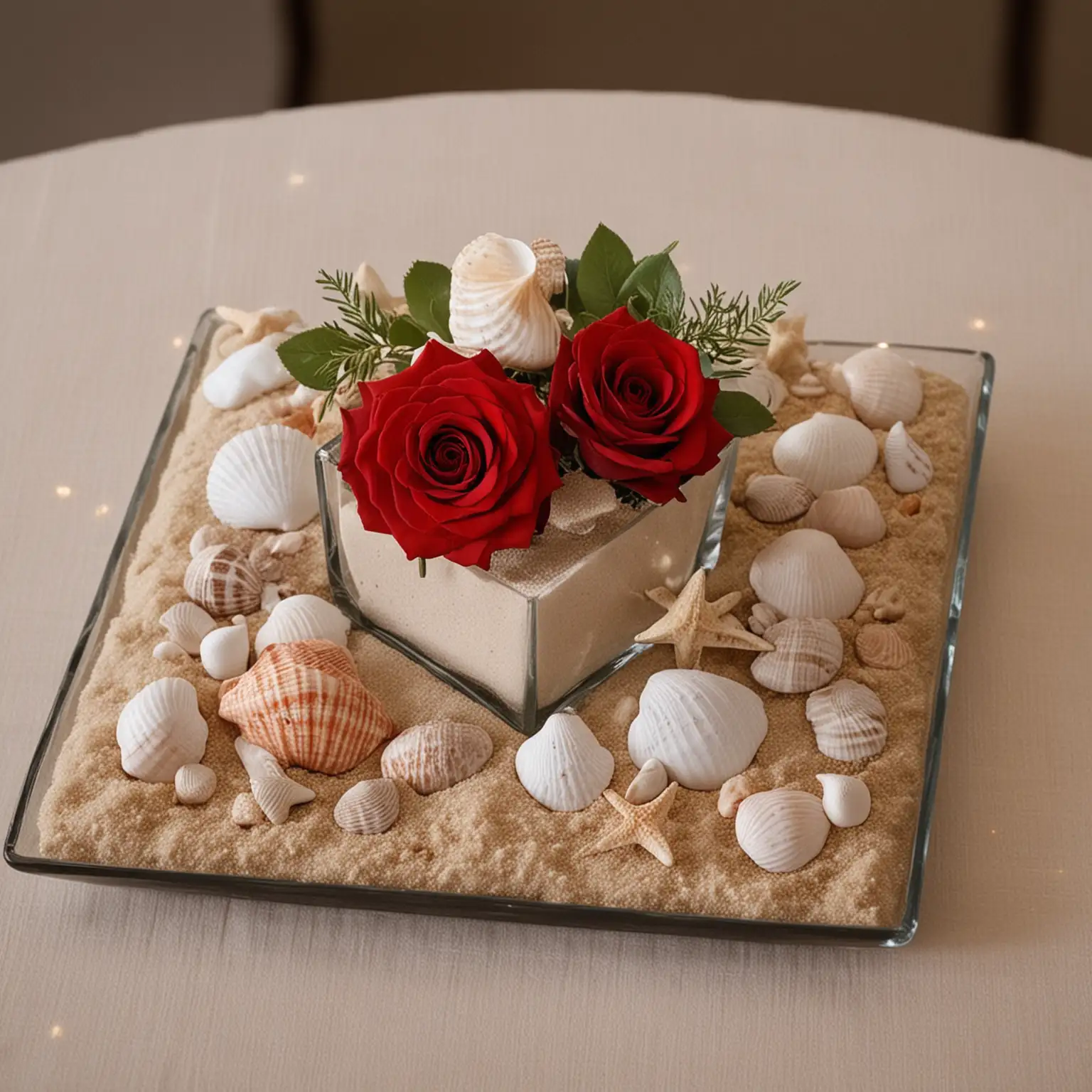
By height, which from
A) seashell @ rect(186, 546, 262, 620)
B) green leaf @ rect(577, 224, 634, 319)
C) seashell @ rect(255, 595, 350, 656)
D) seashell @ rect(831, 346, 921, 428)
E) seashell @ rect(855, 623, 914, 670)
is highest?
seashell @ rect(831, 346, 921, 428)

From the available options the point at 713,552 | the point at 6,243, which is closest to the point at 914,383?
the point at 713,552

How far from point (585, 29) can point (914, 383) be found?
1.82 metres

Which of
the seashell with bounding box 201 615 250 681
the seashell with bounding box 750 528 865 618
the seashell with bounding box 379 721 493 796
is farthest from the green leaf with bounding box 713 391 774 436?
the seashell with bounding box 201 615 250 681

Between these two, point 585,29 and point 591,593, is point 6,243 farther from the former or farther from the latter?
point 585,29

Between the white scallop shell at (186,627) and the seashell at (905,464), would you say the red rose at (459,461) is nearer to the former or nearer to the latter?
the white scallop shell at (186,627)

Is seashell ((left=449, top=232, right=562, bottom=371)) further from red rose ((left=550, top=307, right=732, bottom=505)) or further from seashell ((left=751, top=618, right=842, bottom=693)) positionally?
seashell ((left=751, top=618, right=842, bottom=693))

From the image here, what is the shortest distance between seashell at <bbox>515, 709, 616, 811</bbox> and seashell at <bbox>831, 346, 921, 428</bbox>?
431mm

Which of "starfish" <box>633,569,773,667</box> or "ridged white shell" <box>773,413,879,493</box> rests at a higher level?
"ridged white shell" <box>773,413,879,493</box>

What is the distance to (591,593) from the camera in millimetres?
965

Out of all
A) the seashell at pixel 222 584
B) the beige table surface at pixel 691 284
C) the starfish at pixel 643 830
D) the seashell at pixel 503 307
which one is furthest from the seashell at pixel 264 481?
the starfish at pixel 643 830

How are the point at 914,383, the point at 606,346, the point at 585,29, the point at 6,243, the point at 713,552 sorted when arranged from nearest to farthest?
the point at 606,346
the point at 713,552
the point at 914,383
the point at 6,243
the point at 585,29

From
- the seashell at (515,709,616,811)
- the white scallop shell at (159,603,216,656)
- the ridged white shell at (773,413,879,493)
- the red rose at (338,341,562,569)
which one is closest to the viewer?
the red rose at (338,341,562,569)

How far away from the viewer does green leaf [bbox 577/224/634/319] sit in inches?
37.7

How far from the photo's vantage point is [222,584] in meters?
1.08
